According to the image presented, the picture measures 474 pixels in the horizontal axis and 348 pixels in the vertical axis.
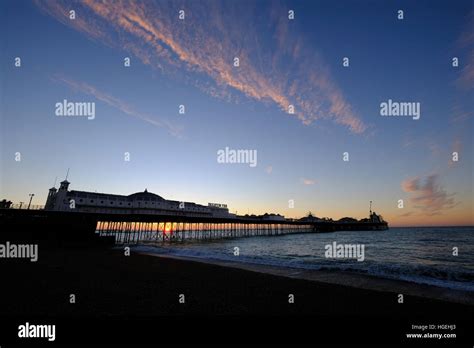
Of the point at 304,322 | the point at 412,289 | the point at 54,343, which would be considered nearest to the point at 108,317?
the point at 54,343

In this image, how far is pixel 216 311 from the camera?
21.7 ft

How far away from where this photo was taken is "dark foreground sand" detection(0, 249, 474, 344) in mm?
5109

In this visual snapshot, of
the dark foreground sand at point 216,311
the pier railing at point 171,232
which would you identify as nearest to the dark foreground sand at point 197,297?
the dark foreground sand at point 216,311

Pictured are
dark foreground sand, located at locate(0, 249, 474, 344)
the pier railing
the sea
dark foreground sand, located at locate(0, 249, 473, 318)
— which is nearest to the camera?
dark foreground sand, located at locate(0, 249, 474, 344)

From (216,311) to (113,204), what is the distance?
2859 inches

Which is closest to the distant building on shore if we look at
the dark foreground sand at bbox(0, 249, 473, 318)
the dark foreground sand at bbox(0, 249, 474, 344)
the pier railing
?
the pier railing

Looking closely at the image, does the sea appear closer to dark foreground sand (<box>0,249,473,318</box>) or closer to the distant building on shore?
dark foreground sand (<box>0,249,473,318</box>)

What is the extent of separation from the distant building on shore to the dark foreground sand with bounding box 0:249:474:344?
193ft

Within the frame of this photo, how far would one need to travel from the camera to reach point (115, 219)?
157 ft

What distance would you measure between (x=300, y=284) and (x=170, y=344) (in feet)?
23.2

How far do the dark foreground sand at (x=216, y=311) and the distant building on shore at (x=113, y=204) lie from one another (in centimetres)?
5871

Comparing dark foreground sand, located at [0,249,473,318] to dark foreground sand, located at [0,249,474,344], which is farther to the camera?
dark foreground sand, located at [0,249,473,318]

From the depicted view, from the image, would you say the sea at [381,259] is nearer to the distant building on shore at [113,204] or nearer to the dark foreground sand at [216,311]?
the dark foreground sand at [216,311]

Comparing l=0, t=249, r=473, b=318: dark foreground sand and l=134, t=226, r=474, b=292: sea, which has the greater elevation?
l=0, t=249, r=473, b=318: dark foreground sand
